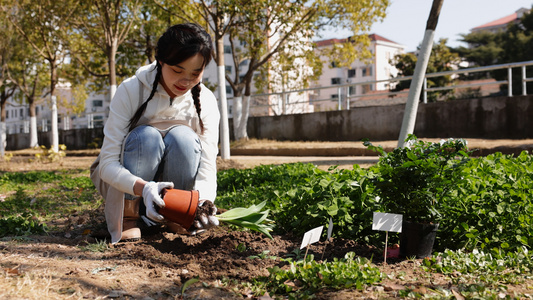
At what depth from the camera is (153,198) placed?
2514 mm

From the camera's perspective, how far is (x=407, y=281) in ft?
7.54

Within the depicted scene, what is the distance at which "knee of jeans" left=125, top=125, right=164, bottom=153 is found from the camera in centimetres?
292

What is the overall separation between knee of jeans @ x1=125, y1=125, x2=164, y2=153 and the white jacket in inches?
2.4

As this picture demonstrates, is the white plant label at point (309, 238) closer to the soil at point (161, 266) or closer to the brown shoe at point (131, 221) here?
the soil at point (161, 266)

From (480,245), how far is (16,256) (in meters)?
2.58

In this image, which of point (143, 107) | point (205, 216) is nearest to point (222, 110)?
point (143, 107)

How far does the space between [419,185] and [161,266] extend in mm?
1468

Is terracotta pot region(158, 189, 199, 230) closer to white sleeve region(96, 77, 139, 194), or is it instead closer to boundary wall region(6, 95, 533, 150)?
white sleeve region(96, 77, 139, 194)

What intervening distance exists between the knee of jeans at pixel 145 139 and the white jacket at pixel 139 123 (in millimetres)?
61

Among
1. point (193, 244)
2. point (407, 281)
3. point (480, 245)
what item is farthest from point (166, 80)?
point (480, 245)

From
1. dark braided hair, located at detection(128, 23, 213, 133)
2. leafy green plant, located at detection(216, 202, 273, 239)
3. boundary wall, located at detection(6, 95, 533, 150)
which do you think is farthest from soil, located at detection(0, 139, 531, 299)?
boundary wall, located at detection(6, 95, 533, 150)

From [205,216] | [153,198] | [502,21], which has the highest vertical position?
[502,21]

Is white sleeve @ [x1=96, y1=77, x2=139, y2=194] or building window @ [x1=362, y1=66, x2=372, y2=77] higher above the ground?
building window @ [x1=362, y1=66, x2=372, y2=77]

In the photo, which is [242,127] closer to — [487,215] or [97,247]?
[97,247]
